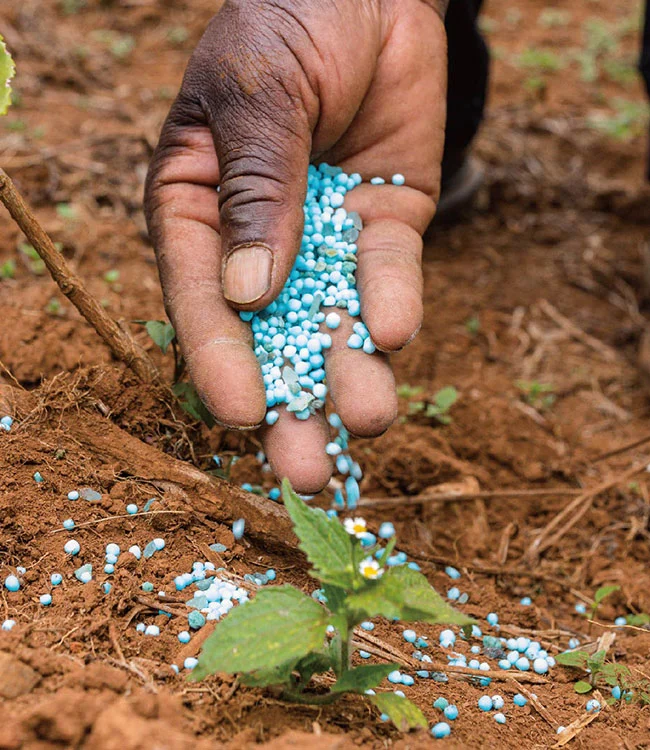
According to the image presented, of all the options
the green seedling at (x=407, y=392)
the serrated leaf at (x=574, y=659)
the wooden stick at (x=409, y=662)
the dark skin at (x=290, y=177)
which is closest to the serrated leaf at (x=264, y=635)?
the wooden stick at (x=409, y=662)

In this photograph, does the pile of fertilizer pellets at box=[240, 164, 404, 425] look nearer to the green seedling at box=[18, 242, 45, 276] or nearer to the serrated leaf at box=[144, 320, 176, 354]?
the serrated leaf at box=[144, 320, 176, 354]

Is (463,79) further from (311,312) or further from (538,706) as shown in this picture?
(538,706)

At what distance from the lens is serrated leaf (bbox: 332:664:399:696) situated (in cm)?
165

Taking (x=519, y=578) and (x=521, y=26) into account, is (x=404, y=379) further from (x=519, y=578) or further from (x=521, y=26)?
(x=521, y=26)

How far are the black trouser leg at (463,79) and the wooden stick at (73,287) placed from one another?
98.2 inches

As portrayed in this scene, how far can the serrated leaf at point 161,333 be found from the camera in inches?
98.6

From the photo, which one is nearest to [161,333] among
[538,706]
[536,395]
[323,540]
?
[323,540]

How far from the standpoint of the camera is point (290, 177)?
8.11 feet

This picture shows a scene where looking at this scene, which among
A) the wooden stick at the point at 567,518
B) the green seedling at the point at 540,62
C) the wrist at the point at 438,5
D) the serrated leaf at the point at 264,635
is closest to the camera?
the serrated leaf at the point at 264,635

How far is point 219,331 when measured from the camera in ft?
7.73

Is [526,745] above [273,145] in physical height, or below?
below

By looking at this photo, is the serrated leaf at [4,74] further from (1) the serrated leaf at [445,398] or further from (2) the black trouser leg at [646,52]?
(2) the black trouser leg at [646,52]

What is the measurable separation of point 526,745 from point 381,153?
1.94 metres

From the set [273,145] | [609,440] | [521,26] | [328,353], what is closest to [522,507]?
[609,440]
